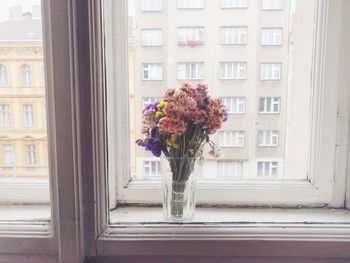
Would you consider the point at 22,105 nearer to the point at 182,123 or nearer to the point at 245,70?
the point at 182,123

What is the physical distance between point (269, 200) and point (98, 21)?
0.64m

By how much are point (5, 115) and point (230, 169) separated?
0.62 meters

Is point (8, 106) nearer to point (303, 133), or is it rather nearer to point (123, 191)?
point (123, 191)

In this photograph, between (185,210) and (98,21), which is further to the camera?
(185,210)

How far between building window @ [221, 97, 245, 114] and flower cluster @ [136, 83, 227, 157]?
12 centimetres

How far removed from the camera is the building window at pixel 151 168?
1014mm

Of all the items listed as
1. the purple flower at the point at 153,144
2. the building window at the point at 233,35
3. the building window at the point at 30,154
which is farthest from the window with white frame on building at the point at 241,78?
the building window at the point at 30,154

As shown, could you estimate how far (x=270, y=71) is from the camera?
962mm

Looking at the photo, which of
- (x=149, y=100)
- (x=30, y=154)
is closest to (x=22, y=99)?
(x=30, y=154)

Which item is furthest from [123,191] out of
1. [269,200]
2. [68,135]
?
[269,200]

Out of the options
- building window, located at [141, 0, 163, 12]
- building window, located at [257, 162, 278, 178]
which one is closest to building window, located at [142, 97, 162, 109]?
building window, located at [141, 0, 163, 12]

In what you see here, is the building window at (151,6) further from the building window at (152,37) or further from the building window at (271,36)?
the building window at (271,36)

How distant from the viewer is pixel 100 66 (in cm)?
78

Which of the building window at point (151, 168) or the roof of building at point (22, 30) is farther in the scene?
the building window at point (151, 168)
